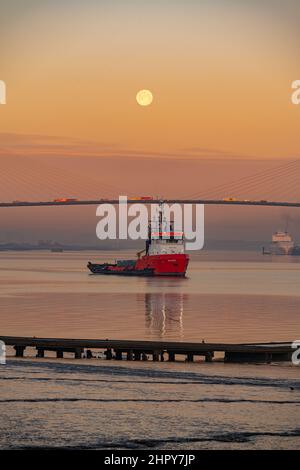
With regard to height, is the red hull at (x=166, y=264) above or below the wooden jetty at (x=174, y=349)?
above

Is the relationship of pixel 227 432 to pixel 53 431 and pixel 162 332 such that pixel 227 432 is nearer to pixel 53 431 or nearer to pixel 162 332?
pixel 53 431

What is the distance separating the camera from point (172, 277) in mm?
136000

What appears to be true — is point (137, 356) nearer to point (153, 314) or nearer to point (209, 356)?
point (209, 356)

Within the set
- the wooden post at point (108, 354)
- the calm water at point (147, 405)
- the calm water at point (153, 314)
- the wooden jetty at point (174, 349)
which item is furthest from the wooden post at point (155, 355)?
the calm water at point (153, 314)

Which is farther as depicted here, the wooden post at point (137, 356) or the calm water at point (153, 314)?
the calm water at point (153, 314)

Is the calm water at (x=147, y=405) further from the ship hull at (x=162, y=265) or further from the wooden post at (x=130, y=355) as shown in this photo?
the ship hull at (x=162, y=265)

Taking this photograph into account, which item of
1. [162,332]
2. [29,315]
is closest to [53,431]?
[162,332]

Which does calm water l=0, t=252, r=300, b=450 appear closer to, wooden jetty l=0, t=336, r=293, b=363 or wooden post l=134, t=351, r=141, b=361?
wooden jetty l=0, t=336, r=293, b=363

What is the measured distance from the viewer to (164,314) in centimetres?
6225

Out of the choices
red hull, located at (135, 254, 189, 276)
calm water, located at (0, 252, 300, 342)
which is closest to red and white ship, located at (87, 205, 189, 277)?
red hull, located at (135, 254, 189, 276)

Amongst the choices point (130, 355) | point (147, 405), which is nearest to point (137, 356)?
point (130, 355)

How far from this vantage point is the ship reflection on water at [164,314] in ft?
157
